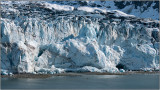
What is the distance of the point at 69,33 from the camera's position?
A: 2339 inches

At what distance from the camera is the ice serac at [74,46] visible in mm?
47562

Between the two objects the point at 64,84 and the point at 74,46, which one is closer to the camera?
the point at 64,84

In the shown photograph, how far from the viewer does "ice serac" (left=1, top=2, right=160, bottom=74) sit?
47.6 metres

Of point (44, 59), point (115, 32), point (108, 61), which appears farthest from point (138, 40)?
point (44, 59)

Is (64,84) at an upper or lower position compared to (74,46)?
lower

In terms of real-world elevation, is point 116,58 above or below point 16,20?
below

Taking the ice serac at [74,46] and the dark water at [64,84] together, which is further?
the ice serac at [74,46]

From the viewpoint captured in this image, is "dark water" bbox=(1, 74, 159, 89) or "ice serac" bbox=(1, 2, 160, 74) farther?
"ice serac" bbox=(1, 2, 160, 74)

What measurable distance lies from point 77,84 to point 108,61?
16529 mm

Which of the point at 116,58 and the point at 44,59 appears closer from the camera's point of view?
the point at 44,59

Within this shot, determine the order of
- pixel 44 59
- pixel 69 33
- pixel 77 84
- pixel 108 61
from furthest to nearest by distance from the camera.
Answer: pixel 69 33 < pixel 108 61 < pixel 44 59 < pixel 77 84

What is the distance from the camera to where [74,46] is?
53.2 m

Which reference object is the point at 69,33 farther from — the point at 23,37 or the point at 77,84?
the point at 77,84

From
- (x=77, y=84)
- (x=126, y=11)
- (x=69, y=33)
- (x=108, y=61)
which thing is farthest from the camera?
(x=126, y=11)
